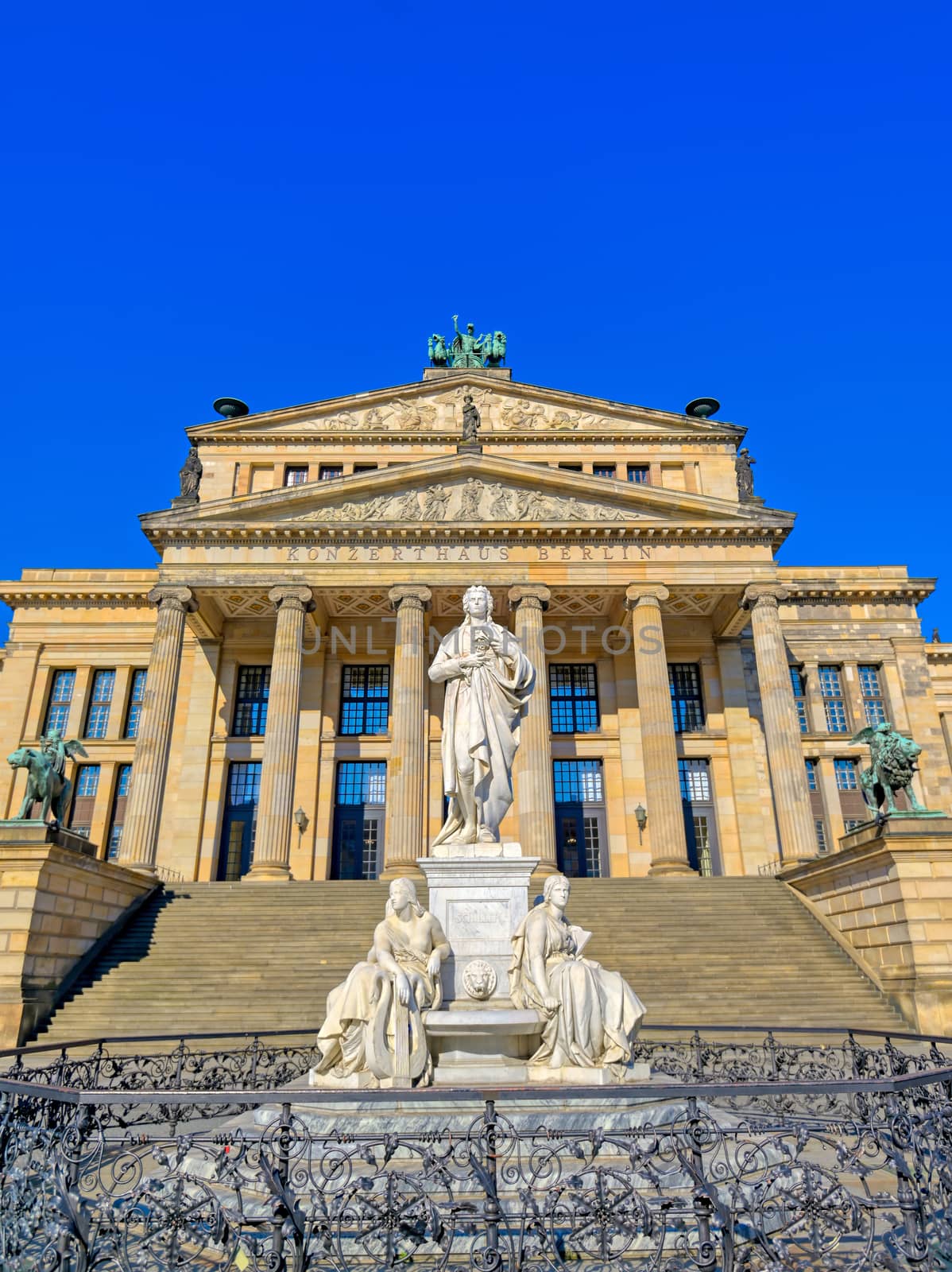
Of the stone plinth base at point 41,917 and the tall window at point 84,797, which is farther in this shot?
the tall window at point 84,797

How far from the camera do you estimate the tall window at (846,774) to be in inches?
1543

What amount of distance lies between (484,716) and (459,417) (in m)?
35.1

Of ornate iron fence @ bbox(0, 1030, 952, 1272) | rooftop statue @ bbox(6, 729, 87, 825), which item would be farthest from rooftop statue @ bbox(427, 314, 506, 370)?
ornate iron fence @ bbox(0, 1030, 952, 1272)

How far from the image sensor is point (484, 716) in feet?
32.4

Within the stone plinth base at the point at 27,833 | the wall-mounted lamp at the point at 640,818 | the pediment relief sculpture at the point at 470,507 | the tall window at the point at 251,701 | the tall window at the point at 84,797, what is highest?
the pediment relief sculpture at the point at 470,507

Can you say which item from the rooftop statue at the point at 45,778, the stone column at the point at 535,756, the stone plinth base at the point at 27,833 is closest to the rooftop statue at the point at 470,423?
the stone column at the point at 535,756

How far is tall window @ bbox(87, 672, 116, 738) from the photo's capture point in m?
40.9

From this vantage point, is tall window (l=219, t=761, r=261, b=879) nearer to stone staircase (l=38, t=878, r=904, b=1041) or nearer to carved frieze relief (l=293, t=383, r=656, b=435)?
stone staircase (l=38, t=878, r=904, b=1041)

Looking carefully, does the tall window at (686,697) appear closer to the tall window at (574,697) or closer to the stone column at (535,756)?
the tall window at (574,697)

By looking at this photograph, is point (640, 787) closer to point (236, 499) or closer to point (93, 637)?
point (236, 499)

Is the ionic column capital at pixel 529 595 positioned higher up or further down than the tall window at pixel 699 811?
higher up

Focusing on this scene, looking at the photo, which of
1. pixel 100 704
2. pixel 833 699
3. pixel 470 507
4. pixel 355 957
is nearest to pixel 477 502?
pixel 470 507

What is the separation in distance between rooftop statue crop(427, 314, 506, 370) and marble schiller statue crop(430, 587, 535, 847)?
41.0 m

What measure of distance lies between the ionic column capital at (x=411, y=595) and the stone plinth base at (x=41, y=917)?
46.7 ft
